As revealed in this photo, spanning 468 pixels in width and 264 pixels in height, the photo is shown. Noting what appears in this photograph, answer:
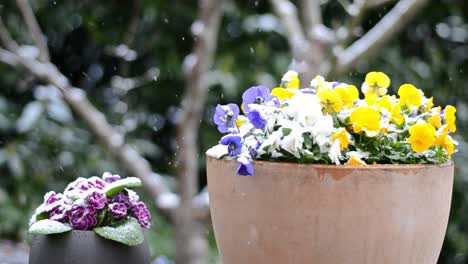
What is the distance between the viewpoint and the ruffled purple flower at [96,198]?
1.00m

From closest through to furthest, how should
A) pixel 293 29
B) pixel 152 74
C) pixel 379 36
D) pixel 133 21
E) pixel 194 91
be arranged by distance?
pixel 194 91
pixel 379 36
pixel 293 29
pixel 133 21
pixel 152 74

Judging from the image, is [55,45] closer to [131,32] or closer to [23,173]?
[131,32]

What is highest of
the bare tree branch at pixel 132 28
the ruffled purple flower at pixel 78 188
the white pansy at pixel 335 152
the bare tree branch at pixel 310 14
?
the white pansy at pixel 335 152

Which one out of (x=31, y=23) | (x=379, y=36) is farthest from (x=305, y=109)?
(x=31, y=23)

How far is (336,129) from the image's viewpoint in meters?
0.93

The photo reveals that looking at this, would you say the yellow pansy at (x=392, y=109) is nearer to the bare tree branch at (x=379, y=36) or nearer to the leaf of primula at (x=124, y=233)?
the leaf of primula at (x=124, y=233)

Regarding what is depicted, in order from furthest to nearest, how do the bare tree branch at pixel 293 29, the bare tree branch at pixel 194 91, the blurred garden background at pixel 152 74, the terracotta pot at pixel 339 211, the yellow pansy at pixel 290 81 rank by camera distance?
1. the blurred garden background at pixel 152 74
2. the bare tree branch at pixel 293 29
3. the bare tree branch at pixel 194 91
4. the yellow pansy at pixel 290 81
5. the terracotta pot at pixel 339 211

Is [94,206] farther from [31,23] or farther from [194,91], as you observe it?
[31,23]

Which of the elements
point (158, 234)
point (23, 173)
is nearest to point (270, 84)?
point (158, 234)

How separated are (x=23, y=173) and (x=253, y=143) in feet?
7.75

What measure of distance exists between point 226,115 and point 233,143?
0.27ft

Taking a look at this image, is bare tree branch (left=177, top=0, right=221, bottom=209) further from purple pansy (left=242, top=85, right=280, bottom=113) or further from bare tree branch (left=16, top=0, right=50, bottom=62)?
purple pansy (left=242, top=85, right=280, bottom=113)

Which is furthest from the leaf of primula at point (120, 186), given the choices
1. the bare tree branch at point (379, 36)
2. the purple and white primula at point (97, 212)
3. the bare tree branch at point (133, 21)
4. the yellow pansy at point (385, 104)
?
the bare tree branch at point (133, 21)

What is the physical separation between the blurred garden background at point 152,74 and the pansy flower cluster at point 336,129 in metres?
1.78
